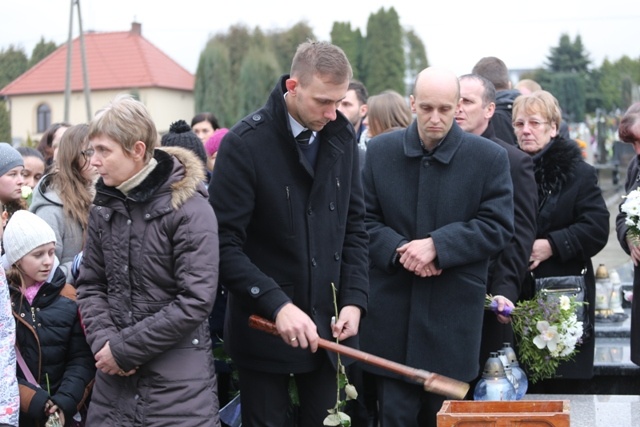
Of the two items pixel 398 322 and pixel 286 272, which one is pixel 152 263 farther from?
pixel 398 322

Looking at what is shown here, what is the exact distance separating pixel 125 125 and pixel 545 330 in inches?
116

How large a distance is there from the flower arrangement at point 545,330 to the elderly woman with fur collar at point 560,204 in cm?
22

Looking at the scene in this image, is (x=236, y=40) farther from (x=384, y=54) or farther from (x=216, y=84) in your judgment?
(x=384, y=54)

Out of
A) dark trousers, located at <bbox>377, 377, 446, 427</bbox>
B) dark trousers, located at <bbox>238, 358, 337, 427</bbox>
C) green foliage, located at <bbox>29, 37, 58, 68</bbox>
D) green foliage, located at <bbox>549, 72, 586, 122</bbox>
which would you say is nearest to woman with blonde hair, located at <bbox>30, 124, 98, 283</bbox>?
dark trousers, located at <bbox>238, 358, 337, 427</bbox>

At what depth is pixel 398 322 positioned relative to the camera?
491cm

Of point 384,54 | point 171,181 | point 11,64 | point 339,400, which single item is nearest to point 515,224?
point 339,400

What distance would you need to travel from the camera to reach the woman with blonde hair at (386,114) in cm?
715

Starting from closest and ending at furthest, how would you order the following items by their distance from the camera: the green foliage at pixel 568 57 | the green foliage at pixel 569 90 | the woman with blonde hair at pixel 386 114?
the woman with blonde hair at pixel 386 114, the green foliage at pixel 569 90, the green foliage at pixel 568 57

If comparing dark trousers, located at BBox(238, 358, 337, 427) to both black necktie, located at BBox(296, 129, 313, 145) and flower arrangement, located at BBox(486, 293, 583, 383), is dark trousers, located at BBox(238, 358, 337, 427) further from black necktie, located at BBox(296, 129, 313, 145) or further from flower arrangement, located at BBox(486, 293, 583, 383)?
flower arrangement, located at BBox(486, 293, 583, 383)

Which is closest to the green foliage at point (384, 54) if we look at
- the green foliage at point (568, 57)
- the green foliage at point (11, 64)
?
the green foliage at point (568, 57)

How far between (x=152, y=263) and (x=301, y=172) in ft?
2.51

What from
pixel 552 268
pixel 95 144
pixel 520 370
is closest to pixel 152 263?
pixel 95 144

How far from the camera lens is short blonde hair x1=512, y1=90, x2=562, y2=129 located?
6027 mm

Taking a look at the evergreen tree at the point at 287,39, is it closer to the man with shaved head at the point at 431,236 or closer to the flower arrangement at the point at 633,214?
the flower arrangement at the point at 633,214
